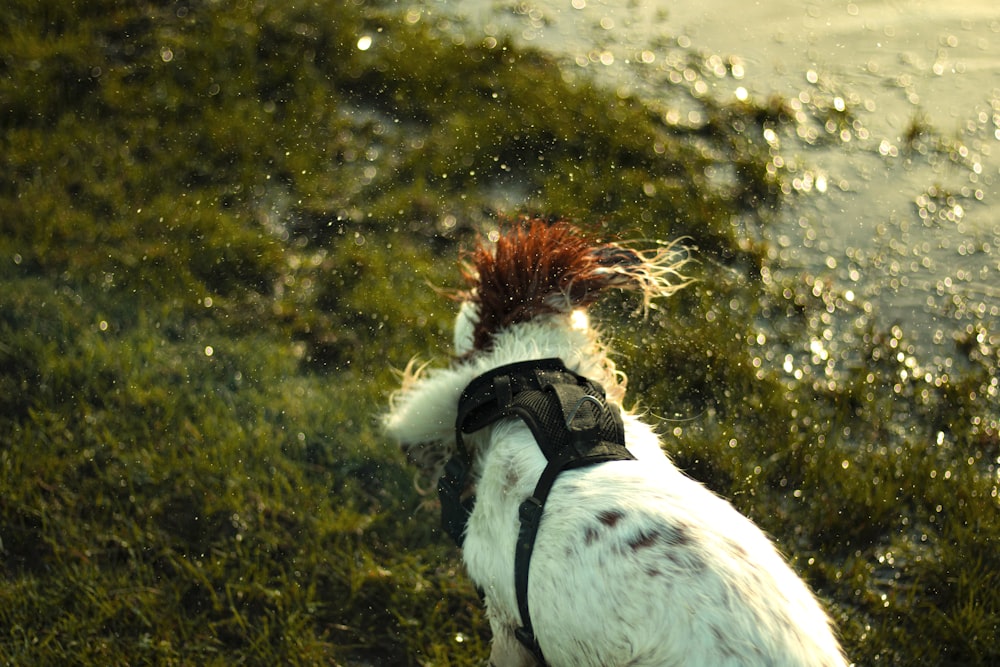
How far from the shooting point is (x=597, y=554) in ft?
6.19

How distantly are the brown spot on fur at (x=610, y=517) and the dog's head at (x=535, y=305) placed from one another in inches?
25.1

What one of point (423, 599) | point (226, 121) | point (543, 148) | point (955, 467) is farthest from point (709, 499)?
point (226, 121)

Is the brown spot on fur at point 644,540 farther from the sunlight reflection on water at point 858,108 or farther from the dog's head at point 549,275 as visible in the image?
the sunlight reflection on water at point 858,108

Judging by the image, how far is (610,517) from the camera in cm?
192

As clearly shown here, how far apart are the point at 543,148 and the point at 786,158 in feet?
3.85

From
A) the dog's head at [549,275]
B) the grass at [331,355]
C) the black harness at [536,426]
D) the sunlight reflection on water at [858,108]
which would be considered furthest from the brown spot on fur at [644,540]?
the sunlight reflection on water at [858,108]

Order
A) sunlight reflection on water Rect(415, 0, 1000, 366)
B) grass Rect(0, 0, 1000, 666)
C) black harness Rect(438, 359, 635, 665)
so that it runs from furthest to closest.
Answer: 1. sunlight reflection on water Rect(415, 0, 1000, 366)
2. grass Rect(0, 0, 1000, 666)
3. black harness Rect(438, 359, 635, 665)

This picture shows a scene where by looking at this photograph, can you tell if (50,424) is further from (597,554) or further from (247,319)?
(597,554)

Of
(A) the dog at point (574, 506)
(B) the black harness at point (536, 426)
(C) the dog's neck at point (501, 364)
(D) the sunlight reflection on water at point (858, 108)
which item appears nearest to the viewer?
(A) the dog at point (574, 506)

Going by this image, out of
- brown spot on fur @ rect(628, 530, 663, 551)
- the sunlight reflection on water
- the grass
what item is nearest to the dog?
brown spot on fur @ rect(628, 530, 663, 551)

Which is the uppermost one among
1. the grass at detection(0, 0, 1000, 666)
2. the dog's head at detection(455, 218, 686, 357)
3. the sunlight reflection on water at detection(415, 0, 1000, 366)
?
the dog's head at detection(455, 218, 686, 357)

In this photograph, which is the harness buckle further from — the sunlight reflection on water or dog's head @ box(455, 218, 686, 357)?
the sunlight reflection on water

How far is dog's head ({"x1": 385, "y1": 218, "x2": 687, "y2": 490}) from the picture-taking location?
261 centimetres

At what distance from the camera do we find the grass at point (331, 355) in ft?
9.71
